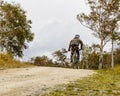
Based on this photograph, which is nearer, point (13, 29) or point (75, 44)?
point (75, 44)

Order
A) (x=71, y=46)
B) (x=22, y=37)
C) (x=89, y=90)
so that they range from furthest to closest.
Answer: (x=22, y=37) → (x=71, y=46) → (x=89, y=90)

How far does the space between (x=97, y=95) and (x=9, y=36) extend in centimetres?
4811

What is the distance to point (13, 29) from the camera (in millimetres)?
62938

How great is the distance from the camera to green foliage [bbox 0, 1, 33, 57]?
6178 centimetres

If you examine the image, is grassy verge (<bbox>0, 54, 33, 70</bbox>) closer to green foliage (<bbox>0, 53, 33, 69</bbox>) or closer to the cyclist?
green foliage (<bbox>0, 53, 33, 69</bbox>)

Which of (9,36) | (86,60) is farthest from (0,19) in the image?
(86,60)

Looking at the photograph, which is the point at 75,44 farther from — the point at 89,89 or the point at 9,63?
the point at 89,89

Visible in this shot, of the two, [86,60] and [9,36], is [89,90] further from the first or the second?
[86,60]

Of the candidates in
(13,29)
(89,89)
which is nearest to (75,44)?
(89,89)

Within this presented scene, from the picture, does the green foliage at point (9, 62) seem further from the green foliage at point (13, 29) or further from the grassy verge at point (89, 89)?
the green foliage at point (13, 29)

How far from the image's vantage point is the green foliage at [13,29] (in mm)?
61781

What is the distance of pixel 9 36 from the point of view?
6166cm

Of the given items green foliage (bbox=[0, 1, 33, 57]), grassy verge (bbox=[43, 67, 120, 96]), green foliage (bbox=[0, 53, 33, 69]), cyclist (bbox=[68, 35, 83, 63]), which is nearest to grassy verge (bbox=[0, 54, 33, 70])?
green foliage (bbox=[0, 53, 33, 69])

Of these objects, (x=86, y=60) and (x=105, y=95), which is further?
(x=86, y=60)
